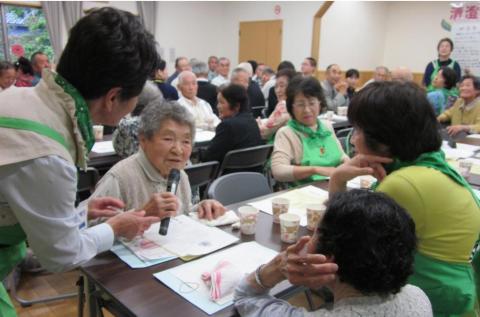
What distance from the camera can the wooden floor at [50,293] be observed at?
2.42 meters

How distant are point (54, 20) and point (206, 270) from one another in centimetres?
821

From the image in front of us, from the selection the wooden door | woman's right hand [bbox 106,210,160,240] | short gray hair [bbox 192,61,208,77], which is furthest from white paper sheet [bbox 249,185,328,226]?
the wooden door

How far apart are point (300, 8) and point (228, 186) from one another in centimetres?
827

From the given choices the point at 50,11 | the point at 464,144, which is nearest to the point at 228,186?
the point at 464,144

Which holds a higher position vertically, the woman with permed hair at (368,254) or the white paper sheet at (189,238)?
the woman with permed hair at (368,254)

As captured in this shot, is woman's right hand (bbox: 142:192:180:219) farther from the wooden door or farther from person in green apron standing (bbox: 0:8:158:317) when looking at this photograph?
the wooden door

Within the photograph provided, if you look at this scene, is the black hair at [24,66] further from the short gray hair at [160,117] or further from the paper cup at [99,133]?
the short gray hair at [160,117]

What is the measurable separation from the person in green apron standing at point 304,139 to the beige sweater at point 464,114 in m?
2.24

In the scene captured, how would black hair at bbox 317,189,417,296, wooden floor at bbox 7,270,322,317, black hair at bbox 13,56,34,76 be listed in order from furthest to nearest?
black hair at bbox 13,56,34,76 < wooden floor at bbox 7,270,322,317 < black hair at bbox 317,189,417,296

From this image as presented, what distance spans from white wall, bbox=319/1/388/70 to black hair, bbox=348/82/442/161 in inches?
339

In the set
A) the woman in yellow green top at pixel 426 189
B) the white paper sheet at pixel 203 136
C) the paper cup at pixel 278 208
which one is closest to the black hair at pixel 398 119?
the woman in yellow green top at pixel 426 189

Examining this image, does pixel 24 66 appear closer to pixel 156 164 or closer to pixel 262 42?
pixel 156 164

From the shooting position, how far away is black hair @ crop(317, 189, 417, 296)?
35.3 inches

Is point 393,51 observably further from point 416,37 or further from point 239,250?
point 239,250
